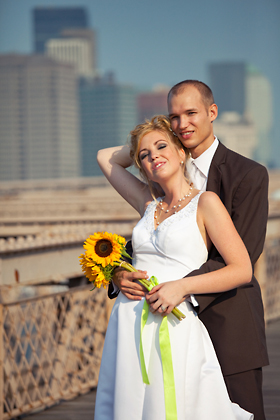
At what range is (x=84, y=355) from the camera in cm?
607

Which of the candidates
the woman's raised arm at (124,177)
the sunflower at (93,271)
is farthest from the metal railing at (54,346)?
the sunflower at (93,271)

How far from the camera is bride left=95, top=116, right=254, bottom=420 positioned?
85.5 inches

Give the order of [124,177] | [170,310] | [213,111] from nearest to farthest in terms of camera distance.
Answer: [170,310] < [213,111] < [124,177]

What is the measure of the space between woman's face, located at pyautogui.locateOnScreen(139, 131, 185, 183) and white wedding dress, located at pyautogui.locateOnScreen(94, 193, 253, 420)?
171mm

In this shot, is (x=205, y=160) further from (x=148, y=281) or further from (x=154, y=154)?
(x=148, y=281)

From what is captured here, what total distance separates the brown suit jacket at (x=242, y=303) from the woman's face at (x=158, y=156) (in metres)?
0.23

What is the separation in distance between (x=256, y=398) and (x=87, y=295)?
11.6ft

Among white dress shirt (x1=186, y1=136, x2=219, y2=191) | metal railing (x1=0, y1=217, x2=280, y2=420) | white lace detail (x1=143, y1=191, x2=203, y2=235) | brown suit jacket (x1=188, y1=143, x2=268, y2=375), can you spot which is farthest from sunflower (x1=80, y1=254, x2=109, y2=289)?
metal railing (x1=0, y1=217, x2=280, y2=420)

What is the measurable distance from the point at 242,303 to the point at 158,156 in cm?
68

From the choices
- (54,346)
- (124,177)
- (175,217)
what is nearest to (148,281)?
(175,217)

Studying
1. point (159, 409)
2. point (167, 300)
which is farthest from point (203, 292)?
point (159, 409)

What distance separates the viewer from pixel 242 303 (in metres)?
2.33

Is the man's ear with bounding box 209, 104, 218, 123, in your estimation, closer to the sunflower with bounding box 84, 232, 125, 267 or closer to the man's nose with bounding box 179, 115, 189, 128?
the man's nose with bounding box 179, 115, 189, 128

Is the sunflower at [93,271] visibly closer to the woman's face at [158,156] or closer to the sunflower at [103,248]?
the sunflower at [103,248]
